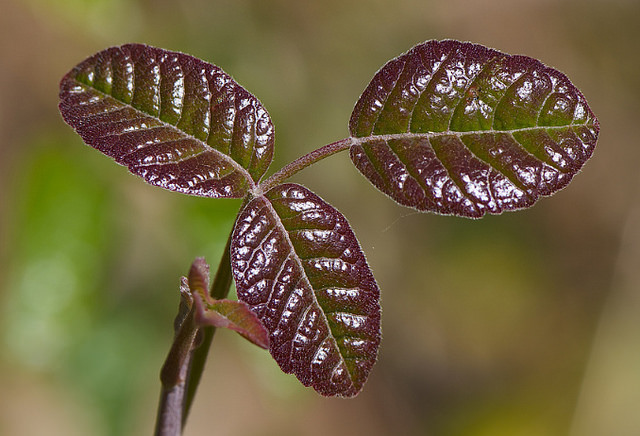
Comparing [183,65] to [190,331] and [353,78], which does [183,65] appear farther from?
[353,78]

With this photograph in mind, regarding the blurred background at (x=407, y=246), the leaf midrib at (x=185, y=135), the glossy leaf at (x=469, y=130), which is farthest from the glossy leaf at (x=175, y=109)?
the blurred background at (x=407, y=246)

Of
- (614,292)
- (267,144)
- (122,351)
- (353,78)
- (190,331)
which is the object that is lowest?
(122,351)

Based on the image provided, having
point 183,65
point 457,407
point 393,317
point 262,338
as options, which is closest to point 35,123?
point 393,317

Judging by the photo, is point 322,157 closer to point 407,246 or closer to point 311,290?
point 311,290

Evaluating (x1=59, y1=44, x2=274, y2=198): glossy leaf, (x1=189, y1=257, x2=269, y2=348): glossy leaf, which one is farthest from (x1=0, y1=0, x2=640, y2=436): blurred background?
(x1=189, y1=257, x2=269, y2=348): glossy leaf

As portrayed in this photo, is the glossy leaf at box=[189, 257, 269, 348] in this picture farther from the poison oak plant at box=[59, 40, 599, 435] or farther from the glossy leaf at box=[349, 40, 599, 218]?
the glossy leaf at box=[349, 40, 599, 218]

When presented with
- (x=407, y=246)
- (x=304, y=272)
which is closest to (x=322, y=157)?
(x=304, y=272)

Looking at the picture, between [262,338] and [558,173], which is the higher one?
[558,173]
